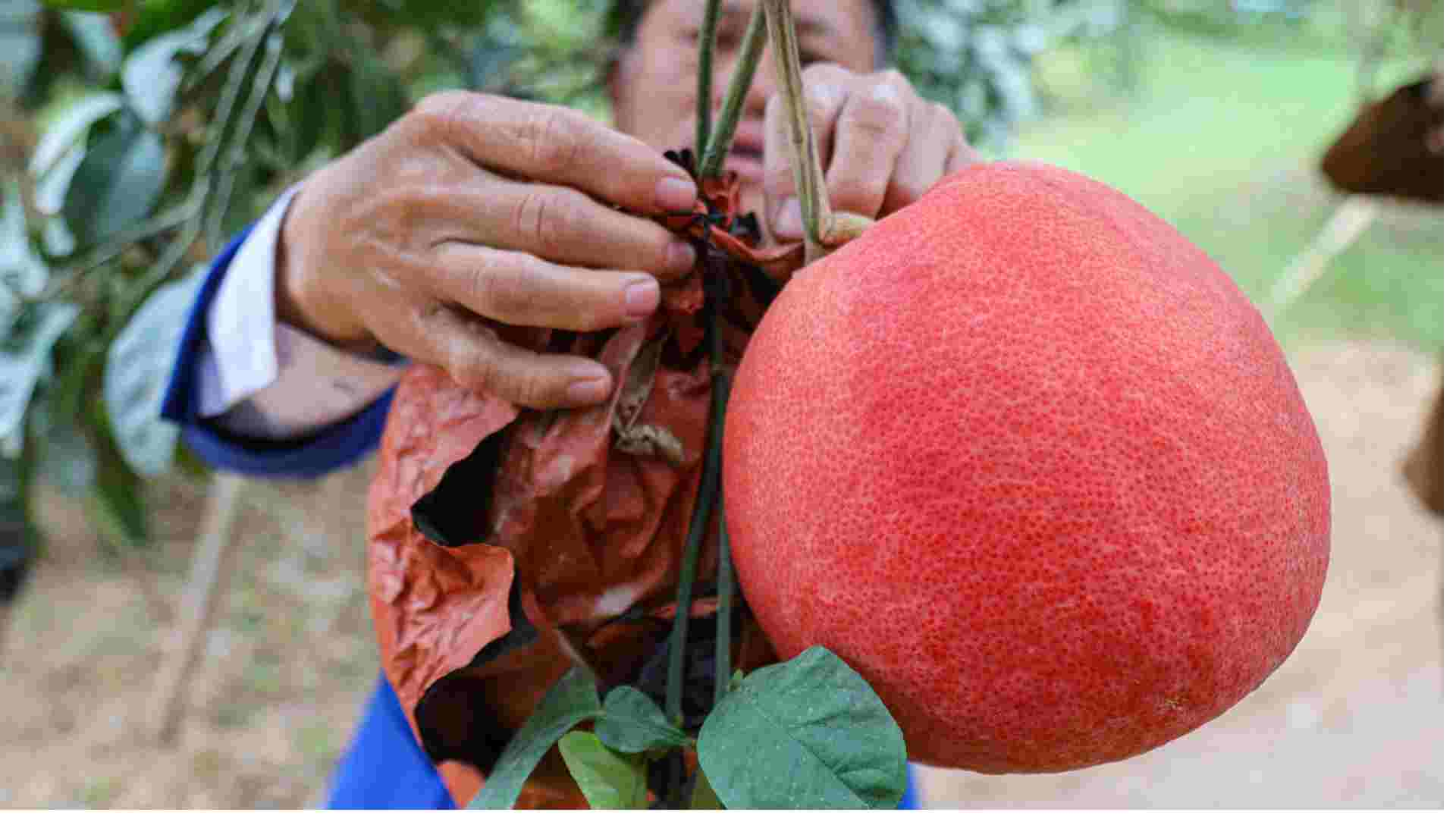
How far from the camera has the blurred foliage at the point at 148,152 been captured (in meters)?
0.83

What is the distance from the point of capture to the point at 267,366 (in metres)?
0.64

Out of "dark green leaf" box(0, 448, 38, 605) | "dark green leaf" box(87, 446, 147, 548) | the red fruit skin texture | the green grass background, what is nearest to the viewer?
the red fruit skin texture

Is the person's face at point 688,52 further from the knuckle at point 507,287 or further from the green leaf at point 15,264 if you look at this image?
the green leaf at point 15,264

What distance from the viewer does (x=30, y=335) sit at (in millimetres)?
1018

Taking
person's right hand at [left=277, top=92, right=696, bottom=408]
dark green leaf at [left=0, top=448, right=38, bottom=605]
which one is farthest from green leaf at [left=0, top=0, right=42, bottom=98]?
person's right hand at [left=277, top=92, right=696, bottom=408]

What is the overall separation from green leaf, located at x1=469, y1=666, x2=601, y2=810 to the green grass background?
379 centimetres

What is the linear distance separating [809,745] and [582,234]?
0.21 metres

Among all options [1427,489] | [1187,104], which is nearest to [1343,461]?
[1427,489]

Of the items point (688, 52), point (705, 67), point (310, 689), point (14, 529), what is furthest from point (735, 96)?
point (310, 689)

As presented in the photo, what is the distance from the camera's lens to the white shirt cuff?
24.6 inches

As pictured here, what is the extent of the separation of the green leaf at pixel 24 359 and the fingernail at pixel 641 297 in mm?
740

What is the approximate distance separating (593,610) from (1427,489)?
1763mm

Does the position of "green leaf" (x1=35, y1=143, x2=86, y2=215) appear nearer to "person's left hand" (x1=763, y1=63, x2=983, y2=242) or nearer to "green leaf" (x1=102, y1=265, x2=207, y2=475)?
"green leaf" (x1=102, y1=265, x2=207, y2=475)

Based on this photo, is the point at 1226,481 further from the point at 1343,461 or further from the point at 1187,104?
the point at 1187,104
